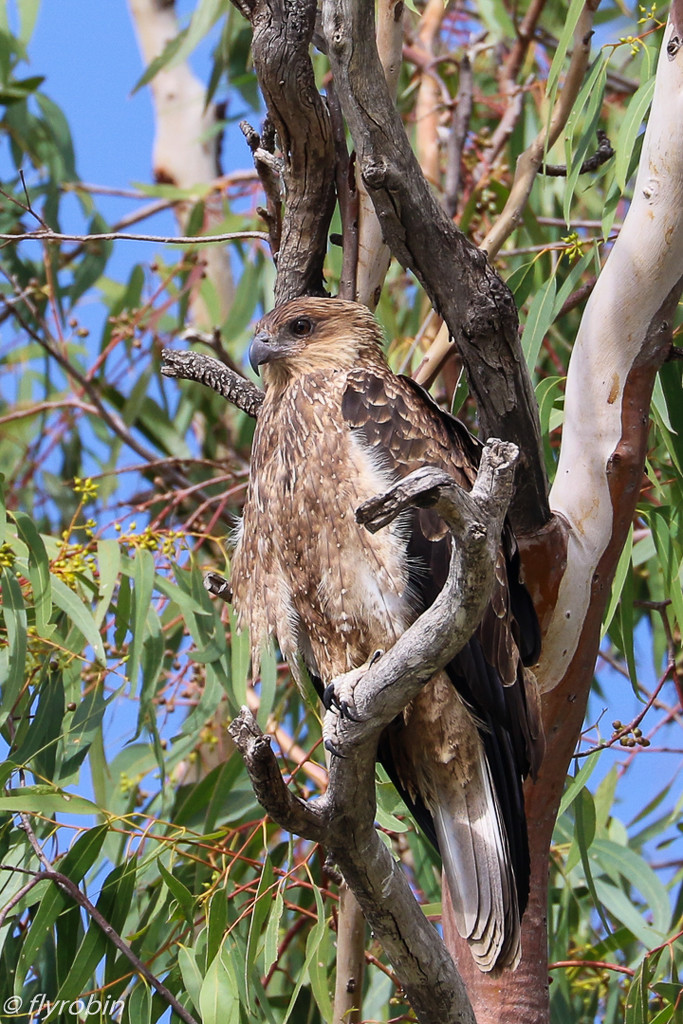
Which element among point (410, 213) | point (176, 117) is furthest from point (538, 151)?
point (176, 117)

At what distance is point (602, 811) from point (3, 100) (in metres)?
3.15

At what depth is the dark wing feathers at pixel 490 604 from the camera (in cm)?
242

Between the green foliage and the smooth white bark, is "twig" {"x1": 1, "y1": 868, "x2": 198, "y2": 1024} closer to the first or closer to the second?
the green foliage

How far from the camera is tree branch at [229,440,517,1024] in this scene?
1811 millimetres

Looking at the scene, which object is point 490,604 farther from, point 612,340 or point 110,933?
point 110,933

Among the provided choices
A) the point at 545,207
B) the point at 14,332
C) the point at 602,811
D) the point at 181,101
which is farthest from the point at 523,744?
the point at 181,101

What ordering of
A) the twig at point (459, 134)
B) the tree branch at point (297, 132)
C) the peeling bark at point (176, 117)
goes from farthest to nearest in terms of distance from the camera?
1. the peeling bark at point (176, 117)
2. the twig at point (459, 134)
3. the tree branch at point (297, 132)

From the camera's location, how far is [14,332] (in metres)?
5.27

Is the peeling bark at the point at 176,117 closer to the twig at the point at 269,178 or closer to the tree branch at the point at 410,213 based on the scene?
the twig at the point at 269,178

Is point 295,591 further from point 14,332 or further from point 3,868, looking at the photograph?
point 14,332

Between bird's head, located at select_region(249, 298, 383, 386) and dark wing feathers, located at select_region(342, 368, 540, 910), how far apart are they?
9.5 inches

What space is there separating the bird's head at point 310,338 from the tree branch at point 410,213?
0.56m

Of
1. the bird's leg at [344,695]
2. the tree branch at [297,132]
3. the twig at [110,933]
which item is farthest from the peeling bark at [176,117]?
the bird's leg at [344,695]

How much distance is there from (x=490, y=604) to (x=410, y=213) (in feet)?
2.56
